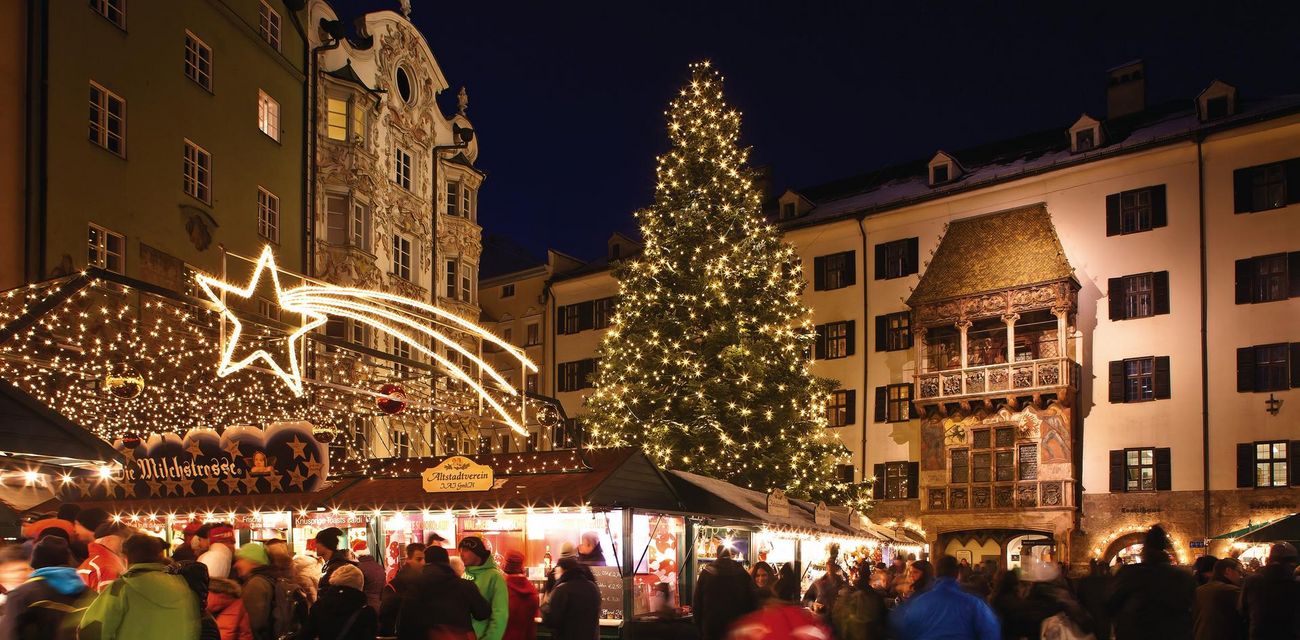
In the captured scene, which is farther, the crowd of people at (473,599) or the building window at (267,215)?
the building window at (267,215)

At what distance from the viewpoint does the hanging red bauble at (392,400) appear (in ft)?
60.6

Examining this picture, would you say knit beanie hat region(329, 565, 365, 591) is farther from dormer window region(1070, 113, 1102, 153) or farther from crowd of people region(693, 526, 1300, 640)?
dormer window region(1070, 113, 1102, 153)

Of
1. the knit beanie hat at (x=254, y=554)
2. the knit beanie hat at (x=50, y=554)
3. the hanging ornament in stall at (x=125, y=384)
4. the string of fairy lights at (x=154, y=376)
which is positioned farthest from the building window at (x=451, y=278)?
the knit beanie hat at (x=50, y=554)

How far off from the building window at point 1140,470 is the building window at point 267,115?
2482 centimetres

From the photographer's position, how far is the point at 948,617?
7.72 meters

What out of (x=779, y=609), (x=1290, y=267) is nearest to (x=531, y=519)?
(x=779, y=609)

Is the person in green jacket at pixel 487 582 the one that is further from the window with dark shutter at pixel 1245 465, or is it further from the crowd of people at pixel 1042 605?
the window with dark shutter at pixel 1245 465

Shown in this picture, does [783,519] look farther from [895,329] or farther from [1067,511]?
[895,329]

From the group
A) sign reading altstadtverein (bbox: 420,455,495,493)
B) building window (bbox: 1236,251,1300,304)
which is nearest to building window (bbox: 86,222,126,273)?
sign reading altstadtverein (bbox: 420,455,495,493)

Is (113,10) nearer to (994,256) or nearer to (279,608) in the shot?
(279,608)

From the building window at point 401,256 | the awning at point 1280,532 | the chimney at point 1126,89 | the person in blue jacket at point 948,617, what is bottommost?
the awning at point 1280,532

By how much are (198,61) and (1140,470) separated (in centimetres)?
2693

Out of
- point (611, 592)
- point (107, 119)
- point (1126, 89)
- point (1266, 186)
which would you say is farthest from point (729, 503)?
point (1126, 89)

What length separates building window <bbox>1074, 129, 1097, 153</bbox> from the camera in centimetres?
3862
